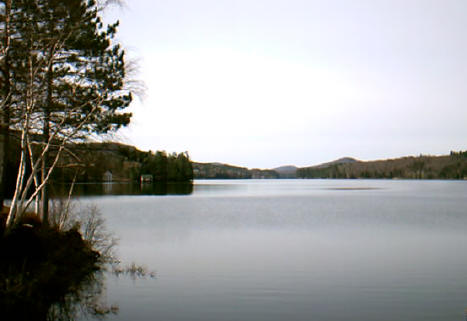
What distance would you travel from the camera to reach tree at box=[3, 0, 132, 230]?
14438 mm

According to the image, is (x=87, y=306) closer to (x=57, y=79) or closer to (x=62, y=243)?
(x=62, y=243)

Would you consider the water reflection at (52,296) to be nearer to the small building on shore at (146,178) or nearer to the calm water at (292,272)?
the calm water at (292,272)

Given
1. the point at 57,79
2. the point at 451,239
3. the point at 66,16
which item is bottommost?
the point at 451,239

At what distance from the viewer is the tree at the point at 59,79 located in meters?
14.4

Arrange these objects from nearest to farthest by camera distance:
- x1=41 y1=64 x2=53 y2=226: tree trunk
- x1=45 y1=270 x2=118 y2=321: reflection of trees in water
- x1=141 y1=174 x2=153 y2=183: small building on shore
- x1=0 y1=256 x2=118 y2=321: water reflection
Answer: x1=0 y1=256 x2=118 y2=321: water reflection → x1=45 y1=270 x2=118 y2=321: reflection of trees in water → x1=41 y1=64 x2=53 y2=226: tree trunk → x1=141 y1=174 x2=153 y2=183: small building on shore

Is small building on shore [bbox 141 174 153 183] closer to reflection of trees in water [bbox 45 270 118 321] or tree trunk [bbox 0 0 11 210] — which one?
tree trunk [bbox 0 0 11 210]

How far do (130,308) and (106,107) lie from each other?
9.35 metres

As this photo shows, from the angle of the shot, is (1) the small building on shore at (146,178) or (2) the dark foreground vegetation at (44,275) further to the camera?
(1) the small building on shore at (146,178)

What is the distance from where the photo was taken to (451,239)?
94.7 ft

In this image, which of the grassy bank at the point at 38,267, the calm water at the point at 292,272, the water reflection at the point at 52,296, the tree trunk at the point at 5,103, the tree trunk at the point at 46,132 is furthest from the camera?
the tree trunk at the point at 46,132

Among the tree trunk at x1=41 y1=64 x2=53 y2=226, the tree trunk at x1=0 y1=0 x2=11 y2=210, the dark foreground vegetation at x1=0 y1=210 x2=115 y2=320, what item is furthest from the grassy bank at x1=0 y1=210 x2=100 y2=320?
the tree trunk at x1=0 y1=0 x2=11 y2=210

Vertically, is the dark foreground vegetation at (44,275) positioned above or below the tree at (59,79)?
below

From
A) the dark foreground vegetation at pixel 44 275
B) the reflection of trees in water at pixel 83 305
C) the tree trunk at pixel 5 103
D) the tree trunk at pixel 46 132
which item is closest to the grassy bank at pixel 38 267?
the dark foreground vegetation at pixel 44 275

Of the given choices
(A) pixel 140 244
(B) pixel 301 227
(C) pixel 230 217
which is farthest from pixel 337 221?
(A) pixel 140 244
